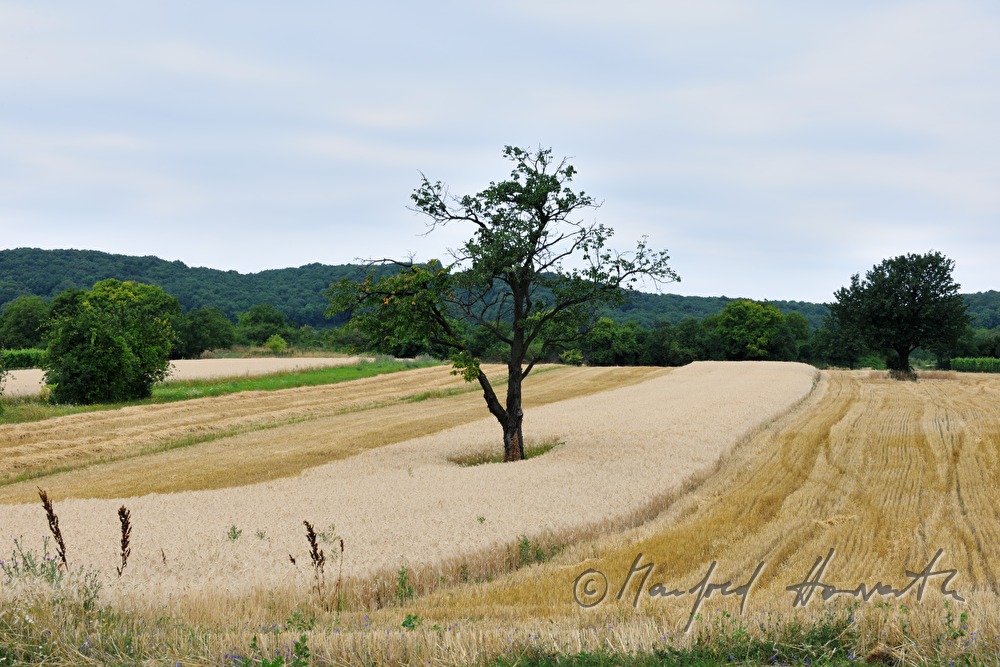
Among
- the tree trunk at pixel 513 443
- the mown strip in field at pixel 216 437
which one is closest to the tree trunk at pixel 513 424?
the tree trunk at pixel 513 443

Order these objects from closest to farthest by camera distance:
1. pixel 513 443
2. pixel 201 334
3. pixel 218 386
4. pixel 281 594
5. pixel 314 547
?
1. pixel 314 547
2. pixel 281 594
3. pixel 513 443
4. pixel 218 386
5. pixel 201 334

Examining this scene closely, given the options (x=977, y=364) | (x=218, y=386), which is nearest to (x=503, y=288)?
(x=218, y=386)

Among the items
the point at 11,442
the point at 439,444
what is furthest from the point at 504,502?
the point at 11,442

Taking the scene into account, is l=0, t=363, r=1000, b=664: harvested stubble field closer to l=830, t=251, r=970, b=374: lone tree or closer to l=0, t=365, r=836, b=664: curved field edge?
l=0, t=365, r=836, b=664: curved field edge

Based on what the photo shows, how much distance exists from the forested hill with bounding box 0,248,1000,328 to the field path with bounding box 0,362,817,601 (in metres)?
112

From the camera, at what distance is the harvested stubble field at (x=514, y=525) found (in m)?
6.37

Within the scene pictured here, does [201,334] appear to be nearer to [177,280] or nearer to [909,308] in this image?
[177,280]

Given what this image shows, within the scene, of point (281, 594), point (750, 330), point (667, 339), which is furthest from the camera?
point (750, 330)

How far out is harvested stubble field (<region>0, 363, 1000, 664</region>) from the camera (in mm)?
6367

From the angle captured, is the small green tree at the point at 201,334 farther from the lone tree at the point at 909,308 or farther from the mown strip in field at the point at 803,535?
the mown strip in field at the point at 803,535

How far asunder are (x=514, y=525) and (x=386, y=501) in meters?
3.05

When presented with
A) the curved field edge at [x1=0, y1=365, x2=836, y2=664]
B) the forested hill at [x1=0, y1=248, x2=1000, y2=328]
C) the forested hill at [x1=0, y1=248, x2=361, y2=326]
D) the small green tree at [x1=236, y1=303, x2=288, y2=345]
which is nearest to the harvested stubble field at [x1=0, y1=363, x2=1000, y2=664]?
the curved field edge at [x1=0, y1=365, x2=836, y2=664]

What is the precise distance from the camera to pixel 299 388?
45.3 meters

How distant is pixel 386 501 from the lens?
1367 centimetres
